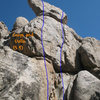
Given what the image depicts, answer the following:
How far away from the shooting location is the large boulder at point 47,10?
12133 mm

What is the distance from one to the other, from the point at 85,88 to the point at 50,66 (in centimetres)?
201

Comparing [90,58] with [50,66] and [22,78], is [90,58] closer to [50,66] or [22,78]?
[50,66]

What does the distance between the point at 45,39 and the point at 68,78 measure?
247cm

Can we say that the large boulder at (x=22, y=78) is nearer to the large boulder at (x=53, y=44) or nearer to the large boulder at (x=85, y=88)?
the large boulder at (x=53, y=44)

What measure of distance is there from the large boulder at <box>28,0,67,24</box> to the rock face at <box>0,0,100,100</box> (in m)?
0.20

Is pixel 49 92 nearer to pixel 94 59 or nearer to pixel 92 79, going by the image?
pixel 92 79

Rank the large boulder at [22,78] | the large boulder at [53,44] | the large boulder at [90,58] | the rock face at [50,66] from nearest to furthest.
Result: the large boulder at [22,78]
the rock face at [50,66]
the large boulder at [53,44]
the large boulder at [90,58]

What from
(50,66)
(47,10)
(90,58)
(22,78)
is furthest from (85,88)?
(47,10)

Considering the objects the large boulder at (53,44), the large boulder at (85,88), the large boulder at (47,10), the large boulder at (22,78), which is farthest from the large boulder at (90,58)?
the large boulder at (47,10)

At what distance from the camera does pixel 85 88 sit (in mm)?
7438

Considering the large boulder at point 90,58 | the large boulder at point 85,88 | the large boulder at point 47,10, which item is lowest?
the large boulder at point 85,88

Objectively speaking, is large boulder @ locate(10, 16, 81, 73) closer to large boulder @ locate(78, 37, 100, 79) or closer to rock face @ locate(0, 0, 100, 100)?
rock face @ locate(0, 0, 100, 100)

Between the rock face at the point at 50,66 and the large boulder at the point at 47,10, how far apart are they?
196mm

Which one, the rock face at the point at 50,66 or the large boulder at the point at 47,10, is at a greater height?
the large boulder at the point at 47,10
